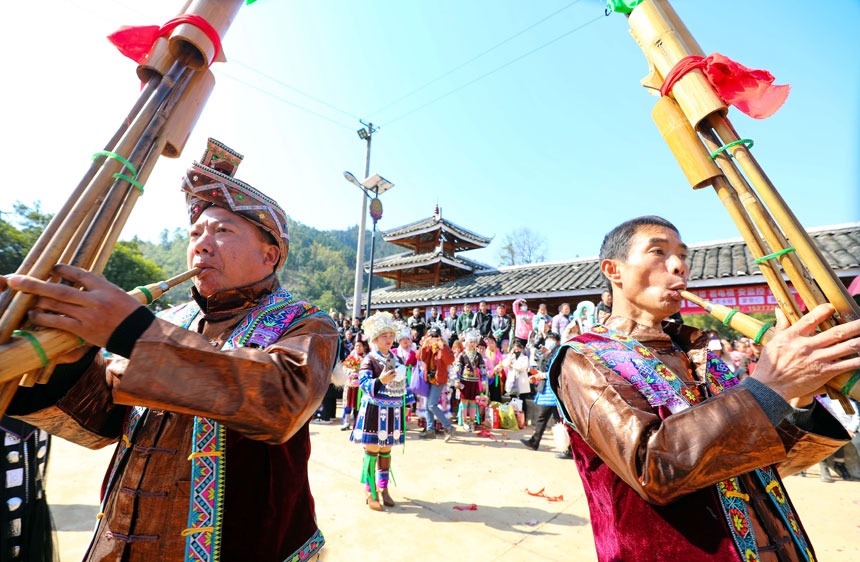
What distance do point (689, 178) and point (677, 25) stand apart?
2.13 ft

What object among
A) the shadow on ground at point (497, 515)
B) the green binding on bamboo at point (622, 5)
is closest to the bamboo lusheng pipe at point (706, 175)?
the green binding on bamboo at point (622, 5)

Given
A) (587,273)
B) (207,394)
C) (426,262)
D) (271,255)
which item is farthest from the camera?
(426,262)

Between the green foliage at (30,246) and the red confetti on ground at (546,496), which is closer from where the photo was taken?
the red confetti on ground at (546,496)

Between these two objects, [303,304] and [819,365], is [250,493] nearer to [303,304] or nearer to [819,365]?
[303,304]

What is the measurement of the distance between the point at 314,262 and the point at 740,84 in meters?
69.1

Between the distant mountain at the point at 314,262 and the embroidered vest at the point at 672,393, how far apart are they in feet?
143

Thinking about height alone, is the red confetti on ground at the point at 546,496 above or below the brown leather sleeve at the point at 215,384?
below

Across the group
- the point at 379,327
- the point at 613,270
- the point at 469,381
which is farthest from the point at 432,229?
the point at 613,270

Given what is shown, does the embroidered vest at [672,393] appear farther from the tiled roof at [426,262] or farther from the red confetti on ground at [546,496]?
the tiled roof at [426,262]

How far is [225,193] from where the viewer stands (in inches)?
61.9

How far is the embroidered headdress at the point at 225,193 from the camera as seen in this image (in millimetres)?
1579

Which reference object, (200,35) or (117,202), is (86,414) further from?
(200,35)

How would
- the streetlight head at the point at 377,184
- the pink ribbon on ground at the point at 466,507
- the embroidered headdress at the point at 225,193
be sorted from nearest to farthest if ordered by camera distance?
the embroidered headdress at the point at 225,193 < the pink ribbon on ground at the point at 466,507 < the streetlight head at the point at 377,184

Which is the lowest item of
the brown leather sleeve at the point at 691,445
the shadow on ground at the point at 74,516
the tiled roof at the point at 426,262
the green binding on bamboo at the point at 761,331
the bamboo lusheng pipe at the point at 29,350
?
the shadow on ground at the point at 74,516
